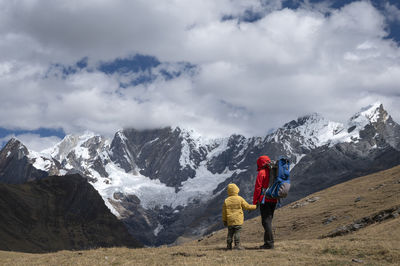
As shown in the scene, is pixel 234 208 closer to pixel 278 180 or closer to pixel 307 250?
pixel 278 180

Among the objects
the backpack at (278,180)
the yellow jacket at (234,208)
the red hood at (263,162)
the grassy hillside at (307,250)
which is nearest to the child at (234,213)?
the yellow jacket at (234,208)

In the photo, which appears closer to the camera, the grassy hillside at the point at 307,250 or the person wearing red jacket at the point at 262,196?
the grassy hillside at the point at 307,250

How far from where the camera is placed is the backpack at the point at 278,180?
1983 cm

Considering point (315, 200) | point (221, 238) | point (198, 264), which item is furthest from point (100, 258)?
point (315, 200)

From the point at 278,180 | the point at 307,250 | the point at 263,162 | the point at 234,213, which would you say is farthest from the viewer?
the point at 263,162

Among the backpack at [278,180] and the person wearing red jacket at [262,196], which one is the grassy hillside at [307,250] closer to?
the person wearing red jacket at [262,196]

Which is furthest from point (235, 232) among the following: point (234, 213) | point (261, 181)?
point (261, 181)

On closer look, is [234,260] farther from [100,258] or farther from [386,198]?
[386,198]

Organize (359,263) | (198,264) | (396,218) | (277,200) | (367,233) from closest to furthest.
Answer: (359,263)
(198,264)
(277,200)
(367,233)
(396,218)

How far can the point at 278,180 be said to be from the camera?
19.9 meters

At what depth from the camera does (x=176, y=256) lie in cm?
2050

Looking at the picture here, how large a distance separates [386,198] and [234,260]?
2765cm

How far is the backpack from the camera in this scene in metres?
19.8

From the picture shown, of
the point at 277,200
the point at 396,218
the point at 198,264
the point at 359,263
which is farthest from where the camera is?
the point at 396,218
